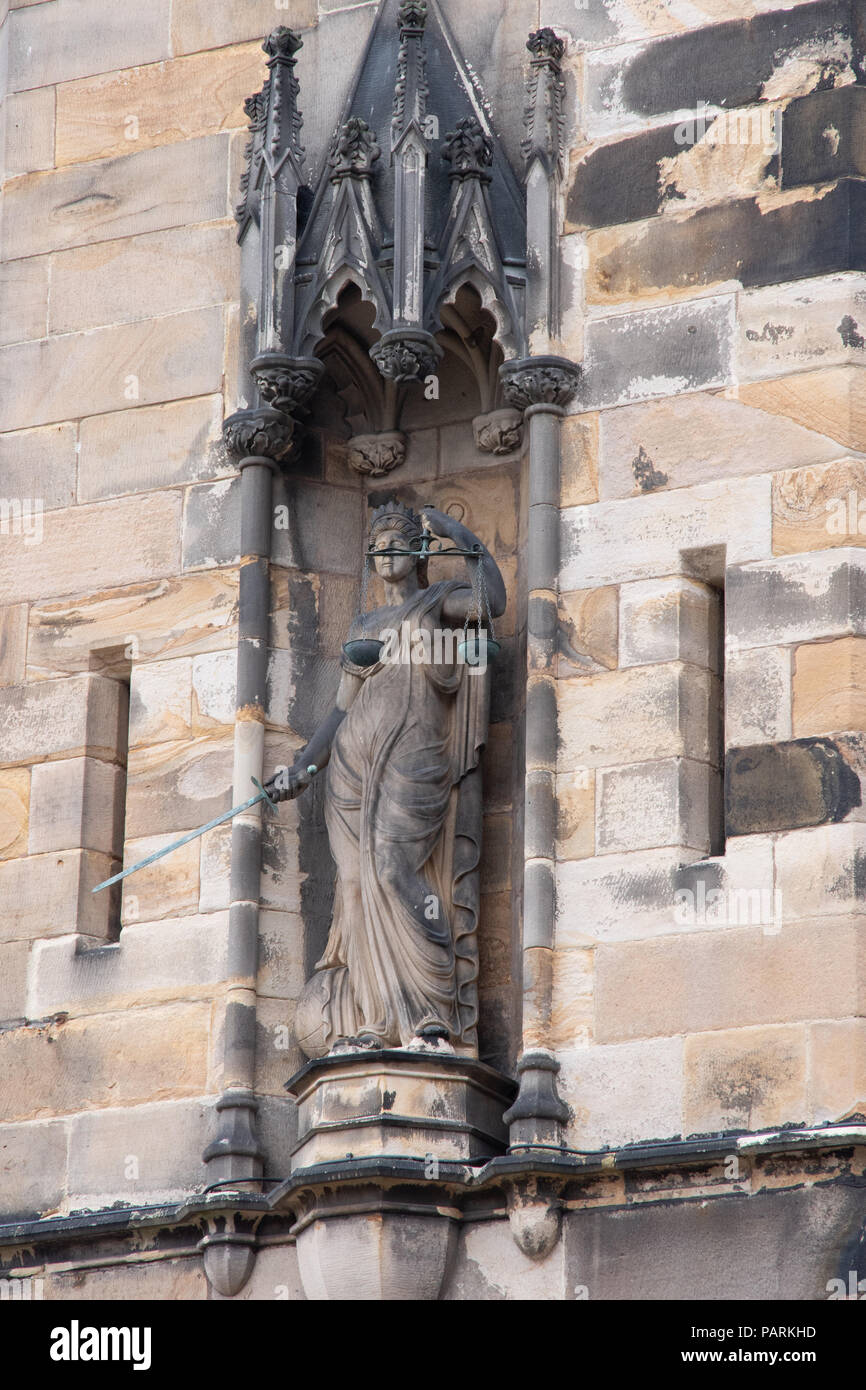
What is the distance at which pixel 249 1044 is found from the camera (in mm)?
13773

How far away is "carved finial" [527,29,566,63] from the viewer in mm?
14367

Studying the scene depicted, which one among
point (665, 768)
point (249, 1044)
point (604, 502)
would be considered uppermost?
point (604, 502)

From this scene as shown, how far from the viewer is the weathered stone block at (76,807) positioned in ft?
47.6

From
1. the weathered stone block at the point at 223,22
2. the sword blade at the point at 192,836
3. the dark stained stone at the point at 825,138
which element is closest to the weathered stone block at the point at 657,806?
the sword blade at the point at 192,836

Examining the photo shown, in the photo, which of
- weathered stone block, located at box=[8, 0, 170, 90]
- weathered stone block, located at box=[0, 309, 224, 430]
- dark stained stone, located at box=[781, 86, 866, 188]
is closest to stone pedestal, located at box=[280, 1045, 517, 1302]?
weathered stone block, located at box=[0, 309, 224, 430]

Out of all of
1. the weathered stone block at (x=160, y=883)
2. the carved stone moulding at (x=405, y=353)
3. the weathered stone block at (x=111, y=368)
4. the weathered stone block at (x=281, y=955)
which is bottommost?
the weathered stone block at (x=281, y=955)

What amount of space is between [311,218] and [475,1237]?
154 inches

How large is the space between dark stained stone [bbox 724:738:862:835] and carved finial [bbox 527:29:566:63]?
111 inches

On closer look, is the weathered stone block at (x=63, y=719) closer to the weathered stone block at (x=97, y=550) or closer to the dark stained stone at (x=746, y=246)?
the weathered stone block at (x=97, y=550)

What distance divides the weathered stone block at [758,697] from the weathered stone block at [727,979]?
0.72 metres

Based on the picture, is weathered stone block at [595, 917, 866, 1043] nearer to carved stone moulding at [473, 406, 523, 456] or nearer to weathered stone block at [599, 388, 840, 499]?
weathered stone block at [599, 388, 840, 499]

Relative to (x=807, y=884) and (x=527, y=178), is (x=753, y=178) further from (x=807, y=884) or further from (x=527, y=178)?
(x=807, y=884)

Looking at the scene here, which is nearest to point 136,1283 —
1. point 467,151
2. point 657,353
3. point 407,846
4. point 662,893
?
point 407,846
